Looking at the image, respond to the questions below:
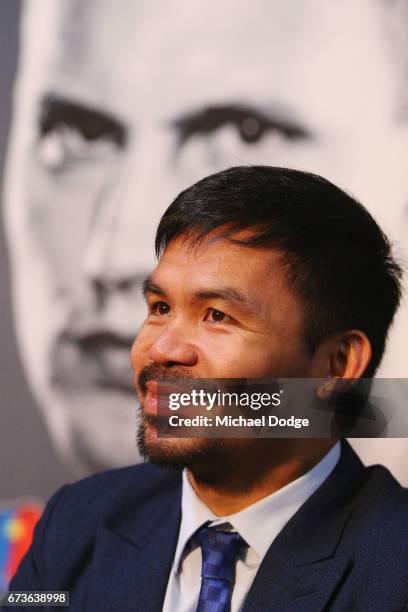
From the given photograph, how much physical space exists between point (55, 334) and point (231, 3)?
0.78 meters

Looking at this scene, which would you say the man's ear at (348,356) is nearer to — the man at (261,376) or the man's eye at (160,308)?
the man at (261,376)

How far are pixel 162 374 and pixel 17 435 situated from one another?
712 millimetres

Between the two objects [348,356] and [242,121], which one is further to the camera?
[242,121]

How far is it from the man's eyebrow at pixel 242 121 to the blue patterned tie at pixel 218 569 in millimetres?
791

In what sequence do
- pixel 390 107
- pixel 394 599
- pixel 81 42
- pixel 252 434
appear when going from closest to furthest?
pixel 394 599
pixel 252 434
pixel 390 107
pixel 81 42

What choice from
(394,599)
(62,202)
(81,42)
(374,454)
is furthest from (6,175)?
(394,599)

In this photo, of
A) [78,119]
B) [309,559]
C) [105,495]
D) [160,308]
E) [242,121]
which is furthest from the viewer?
[78,119]

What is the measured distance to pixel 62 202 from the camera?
5.30ft

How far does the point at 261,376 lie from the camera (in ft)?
3.51

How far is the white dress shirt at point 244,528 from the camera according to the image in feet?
3.51

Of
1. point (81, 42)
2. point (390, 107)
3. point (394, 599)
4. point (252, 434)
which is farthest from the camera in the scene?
point (81, 42)

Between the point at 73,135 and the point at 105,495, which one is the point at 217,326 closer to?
the point at 105,495

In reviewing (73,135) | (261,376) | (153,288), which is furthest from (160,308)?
(73,135)

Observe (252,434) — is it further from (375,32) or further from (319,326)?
(375,32)
